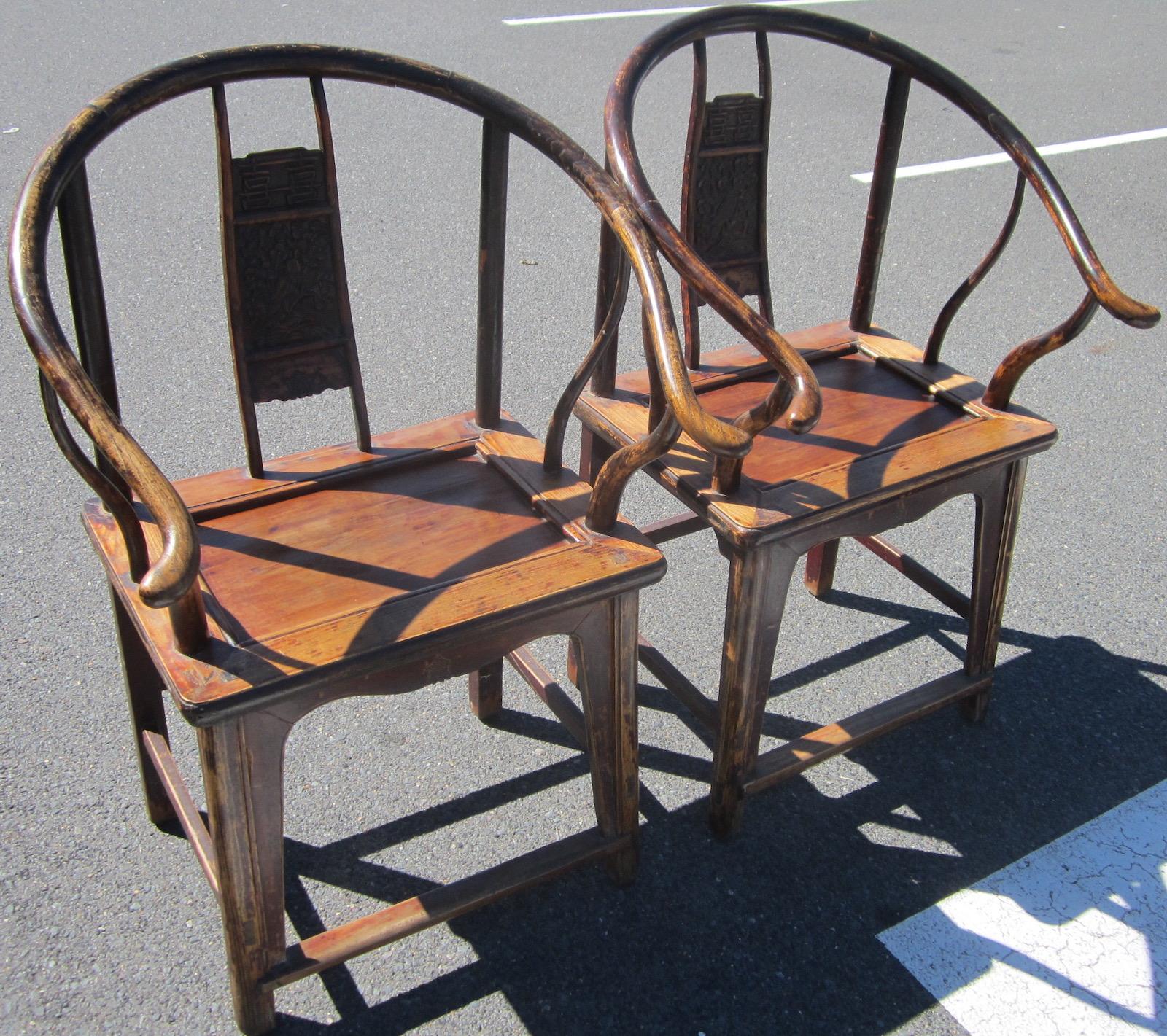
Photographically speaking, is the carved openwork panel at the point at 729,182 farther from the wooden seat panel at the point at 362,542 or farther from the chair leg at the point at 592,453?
the wooden seat panel at the point at 362,542

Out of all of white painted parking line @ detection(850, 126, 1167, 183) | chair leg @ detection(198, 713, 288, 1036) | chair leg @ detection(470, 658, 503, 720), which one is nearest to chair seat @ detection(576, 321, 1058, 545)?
chair leg @ detection(470, 658, 503, 720)

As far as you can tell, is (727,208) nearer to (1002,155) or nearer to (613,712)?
(613,712)

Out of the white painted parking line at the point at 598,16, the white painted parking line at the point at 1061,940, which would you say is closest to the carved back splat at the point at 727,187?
the white painted parking line at the point at 1061,940

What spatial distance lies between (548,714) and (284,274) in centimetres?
91

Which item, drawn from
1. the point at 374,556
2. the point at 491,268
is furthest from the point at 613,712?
the point at 491,268

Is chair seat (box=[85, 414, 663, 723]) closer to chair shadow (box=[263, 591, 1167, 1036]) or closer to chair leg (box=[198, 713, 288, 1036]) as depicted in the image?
chair leg (box=[198, 713, 288, 1036])

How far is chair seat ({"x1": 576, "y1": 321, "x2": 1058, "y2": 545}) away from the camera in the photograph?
5.40 ft

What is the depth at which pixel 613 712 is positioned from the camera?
1.62 m

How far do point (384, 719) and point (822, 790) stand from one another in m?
0.75

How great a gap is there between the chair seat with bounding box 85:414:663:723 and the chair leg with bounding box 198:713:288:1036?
0.08 m

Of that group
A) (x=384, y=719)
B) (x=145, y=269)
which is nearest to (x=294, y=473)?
(x=384, y=719)

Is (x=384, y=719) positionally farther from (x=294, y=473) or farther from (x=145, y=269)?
(x=145, y=269)

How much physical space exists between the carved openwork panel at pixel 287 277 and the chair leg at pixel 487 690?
0.59m

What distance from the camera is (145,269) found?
3.54 meters
